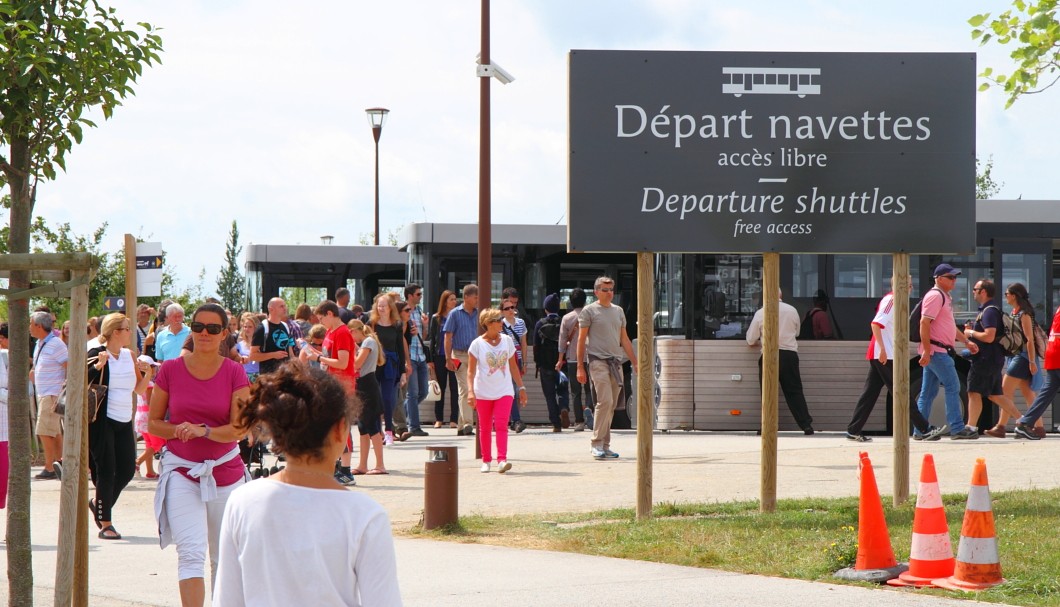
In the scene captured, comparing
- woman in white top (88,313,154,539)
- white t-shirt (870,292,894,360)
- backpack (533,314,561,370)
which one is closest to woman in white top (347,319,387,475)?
woman in white top (88,313,154,539)

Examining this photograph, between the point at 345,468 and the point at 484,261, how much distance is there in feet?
13.4

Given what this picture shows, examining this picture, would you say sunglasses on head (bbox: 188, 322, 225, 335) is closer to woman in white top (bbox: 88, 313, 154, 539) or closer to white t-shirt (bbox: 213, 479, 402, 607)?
white t-shirt (bbox: 213, 479, 402, 607)

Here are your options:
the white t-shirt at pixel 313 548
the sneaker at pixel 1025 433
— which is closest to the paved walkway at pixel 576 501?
the white t-shirt at pixel 313 548

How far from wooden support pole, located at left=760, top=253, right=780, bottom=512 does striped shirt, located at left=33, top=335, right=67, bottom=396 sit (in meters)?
6.44

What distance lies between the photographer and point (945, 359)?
46.7 feet

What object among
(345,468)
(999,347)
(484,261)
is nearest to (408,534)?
(345,468)

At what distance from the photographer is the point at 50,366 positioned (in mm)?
12180

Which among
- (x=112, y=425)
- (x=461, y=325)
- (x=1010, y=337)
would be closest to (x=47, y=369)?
(x=112, y=425)

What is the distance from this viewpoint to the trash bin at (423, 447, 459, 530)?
9.09 meters

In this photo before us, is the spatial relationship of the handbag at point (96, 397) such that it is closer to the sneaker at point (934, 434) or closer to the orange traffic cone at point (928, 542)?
the orange traffic cone at point (928, 542)

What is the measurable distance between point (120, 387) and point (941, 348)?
8646 millimetres

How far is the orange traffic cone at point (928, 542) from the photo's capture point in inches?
273

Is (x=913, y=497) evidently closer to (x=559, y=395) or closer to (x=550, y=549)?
(x=550, y=549)

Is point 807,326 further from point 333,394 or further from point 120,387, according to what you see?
point 333,394
